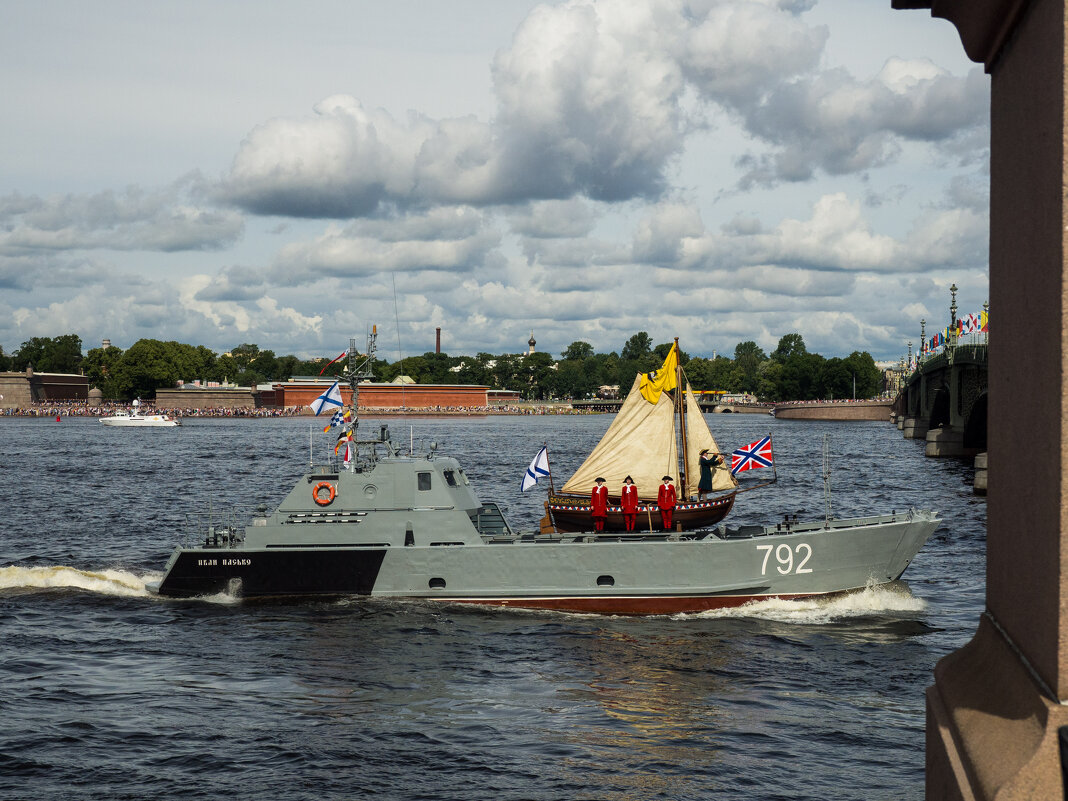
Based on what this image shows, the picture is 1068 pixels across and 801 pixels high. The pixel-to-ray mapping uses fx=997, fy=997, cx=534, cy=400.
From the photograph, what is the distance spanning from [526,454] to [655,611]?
2953 inches

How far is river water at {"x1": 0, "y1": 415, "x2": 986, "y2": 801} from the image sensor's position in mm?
15945

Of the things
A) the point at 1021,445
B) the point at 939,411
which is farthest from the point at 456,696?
the point at 939,411

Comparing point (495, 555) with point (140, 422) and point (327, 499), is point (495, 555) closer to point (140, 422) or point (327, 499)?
point (327, 499)

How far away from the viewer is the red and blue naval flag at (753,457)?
30547 mm

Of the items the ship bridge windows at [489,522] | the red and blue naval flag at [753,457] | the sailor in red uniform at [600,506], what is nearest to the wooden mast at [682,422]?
the red and blue naval flag at [753,457]

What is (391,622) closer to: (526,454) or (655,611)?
(655,611)

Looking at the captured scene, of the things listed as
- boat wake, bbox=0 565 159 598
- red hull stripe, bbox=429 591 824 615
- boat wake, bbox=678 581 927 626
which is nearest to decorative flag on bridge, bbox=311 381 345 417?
red hull stripe, bbox=429 591 824 615

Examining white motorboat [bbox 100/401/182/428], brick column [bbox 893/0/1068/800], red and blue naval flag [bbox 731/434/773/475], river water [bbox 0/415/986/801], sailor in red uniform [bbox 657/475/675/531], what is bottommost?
river water [bbox 0/415/986/801]

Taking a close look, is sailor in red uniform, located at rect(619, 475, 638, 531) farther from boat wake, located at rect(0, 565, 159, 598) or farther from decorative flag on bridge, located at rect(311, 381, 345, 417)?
boat wake, located at rect(0, 565, 159, 598)

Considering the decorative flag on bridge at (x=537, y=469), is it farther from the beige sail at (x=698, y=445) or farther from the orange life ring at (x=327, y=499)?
the beige sail at (x=698, y=445)

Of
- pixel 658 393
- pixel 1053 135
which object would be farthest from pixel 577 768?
pixel 658 393

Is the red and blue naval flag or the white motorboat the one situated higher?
the red and blue naval flag

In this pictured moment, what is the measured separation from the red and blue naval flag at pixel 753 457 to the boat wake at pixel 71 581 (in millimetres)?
18378

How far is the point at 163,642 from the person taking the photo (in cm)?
2458
